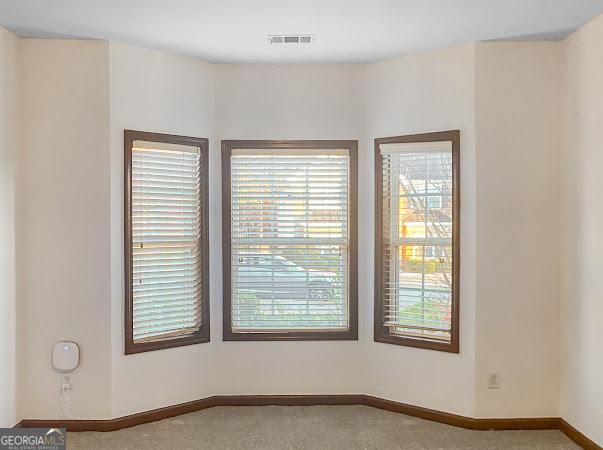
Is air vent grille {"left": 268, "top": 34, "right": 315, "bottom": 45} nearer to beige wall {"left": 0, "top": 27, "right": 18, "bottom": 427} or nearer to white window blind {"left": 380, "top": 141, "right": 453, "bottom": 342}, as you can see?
white window blind {"left": 380, "top": 141, "right": 453, "bottom": 342}

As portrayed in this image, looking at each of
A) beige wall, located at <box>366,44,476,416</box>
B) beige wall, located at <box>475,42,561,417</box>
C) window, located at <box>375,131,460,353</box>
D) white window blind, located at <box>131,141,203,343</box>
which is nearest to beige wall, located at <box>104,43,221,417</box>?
white window blind, located at <box>131,141,203,343</box>

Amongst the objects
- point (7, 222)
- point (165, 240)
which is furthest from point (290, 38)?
point (7, 222)

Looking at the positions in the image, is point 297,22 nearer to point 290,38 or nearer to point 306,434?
point 290,38

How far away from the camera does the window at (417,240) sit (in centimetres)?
479

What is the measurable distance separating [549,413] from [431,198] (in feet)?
5.58

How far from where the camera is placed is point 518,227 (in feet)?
15.1

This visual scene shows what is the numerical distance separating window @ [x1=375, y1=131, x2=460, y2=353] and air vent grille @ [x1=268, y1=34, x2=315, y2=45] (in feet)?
3.38

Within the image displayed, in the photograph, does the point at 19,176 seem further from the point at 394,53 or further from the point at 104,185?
the point at 394,53

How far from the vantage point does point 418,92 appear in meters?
4.91

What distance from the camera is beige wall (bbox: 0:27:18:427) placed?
14.1 ft

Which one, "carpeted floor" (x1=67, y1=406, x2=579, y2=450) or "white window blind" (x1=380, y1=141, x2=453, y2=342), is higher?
"white window blind" (x1=380, y1=141, x2=453, y2=342)

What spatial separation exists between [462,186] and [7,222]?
121 inches

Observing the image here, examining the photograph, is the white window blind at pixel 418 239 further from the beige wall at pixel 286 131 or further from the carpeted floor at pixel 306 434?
the carpeted floor at pixel 306 434

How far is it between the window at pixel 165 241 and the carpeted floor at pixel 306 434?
1.99 feet
